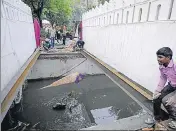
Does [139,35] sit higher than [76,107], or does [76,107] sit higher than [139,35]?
[139,35]

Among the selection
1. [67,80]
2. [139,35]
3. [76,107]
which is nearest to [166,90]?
[139,35]

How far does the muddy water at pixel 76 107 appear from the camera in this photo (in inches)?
169

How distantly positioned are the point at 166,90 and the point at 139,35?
1991mm

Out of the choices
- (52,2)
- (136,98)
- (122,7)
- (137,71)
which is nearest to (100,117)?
(136,98)

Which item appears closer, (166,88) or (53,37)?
(166,88)

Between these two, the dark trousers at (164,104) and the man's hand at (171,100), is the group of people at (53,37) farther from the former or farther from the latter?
the man's hand at (171,100)

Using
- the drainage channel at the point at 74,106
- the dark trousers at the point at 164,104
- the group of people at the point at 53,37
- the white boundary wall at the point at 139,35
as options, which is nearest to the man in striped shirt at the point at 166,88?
the dark trousers at the point at 164,104

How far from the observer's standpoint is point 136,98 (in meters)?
4.16

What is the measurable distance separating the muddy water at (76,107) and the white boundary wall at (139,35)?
825 millimetres

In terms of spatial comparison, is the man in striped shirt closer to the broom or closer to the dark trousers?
the dark trousers

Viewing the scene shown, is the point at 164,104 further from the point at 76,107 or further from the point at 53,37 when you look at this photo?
the point at 53,37

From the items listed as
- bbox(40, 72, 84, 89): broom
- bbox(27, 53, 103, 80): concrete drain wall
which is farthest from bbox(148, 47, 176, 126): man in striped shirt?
bbox(27, 53, 103, 80): concrete drain wall

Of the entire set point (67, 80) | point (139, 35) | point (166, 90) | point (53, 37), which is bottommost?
point (67, 80)

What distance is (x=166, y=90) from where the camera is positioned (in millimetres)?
3143
